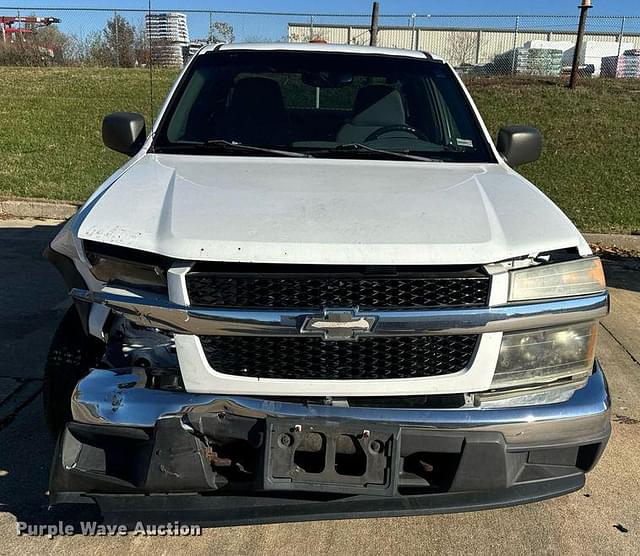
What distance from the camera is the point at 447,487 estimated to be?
7.22 feet

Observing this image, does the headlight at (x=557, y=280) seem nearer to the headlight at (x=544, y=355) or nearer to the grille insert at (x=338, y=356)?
the headlight at (x=544, y=355)

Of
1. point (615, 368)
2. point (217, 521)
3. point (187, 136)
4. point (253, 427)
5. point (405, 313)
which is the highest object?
point (187, 136)

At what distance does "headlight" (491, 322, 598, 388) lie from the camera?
7.36 ft

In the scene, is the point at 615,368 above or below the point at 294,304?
below

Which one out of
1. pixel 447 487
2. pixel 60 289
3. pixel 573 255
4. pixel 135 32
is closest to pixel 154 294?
pixel 447 487

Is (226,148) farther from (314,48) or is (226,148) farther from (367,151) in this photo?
(314,48)

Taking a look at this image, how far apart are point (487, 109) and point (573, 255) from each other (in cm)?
1157

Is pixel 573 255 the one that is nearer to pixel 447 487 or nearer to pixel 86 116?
pixel 447 487

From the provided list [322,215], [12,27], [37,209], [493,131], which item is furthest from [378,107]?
[12,27]

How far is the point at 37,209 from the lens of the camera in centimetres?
792

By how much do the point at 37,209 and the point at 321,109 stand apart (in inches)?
207

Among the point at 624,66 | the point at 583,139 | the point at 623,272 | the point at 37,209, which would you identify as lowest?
the point at 623,272

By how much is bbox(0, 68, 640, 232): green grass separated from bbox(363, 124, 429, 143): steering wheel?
433 cm

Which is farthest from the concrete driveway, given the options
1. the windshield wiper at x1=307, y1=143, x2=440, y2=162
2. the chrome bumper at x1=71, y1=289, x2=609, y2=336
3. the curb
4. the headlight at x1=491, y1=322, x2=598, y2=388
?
the curb
